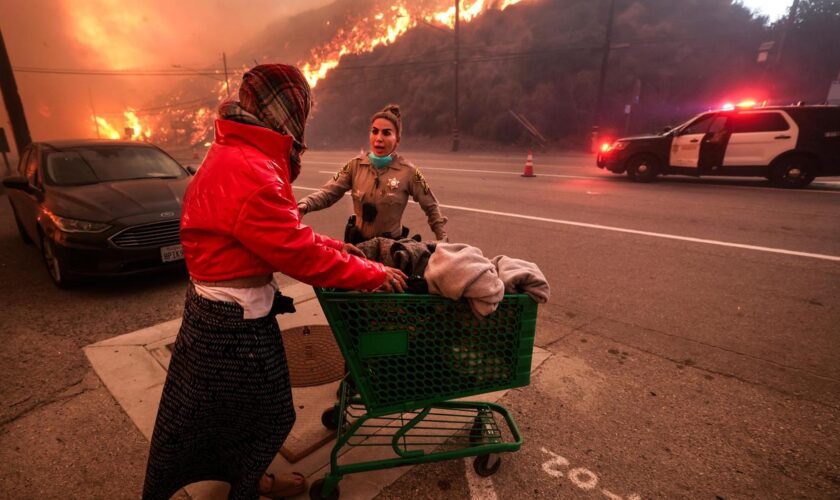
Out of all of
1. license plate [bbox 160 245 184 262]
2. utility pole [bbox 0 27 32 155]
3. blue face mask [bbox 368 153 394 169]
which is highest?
utility pole [bbox 0 27 32 155]

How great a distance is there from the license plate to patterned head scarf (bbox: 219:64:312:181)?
365cm

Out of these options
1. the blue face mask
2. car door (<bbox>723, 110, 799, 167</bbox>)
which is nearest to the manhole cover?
the blue face mask

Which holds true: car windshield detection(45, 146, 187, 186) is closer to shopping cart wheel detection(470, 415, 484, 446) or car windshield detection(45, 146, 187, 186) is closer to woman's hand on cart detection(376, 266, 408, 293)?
woman's hand on cart detection(376, 266, 408, 293)

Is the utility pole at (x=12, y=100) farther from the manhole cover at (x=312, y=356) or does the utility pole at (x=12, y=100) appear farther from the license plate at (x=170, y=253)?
the manhole cover at (x=312, y=356)

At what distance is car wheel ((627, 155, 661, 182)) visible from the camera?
11.5m

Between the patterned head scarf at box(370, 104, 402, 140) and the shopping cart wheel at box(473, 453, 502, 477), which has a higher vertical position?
the patterned head scarf at box(370, 104, 402, 140)

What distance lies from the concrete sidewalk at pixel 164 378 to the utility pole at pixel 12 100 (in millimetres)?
9767

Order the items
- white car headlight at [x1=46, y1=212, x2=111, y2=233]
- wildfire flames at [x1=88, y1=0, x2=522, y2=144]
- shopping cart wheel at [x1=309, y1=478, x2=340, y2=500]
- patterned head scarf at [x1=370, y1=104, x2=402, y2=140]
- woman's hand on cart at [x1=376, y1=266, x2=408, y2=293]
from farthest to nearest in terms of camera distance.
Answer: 1. wildfire flames at [x1=88, y1=0, x2=522, y2=144]
2. white car headlight at [x1=46, y1=212, x2=111, y2=233]
3. patterned head scarf at [x1=370, y1=104, x2=402, y2=140]
4. shopping cart wheel at [x1=309, y1=478, x2=340, y2=500]
5. woman's hand on cart at [x1=376, y1=266, x2=408, y2=293]

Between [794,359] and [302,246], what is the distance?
383cm

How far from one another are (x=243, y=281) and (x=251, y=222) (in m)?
0.28

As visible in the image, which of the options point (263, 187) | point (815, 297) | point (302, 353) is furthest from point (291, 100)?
point (815, 297)

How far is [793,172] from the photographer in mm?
9930

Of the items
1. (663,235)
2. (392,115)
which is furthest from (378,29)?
(392,115)

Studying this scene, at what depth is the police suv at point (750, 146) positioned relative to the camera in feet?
31.7
